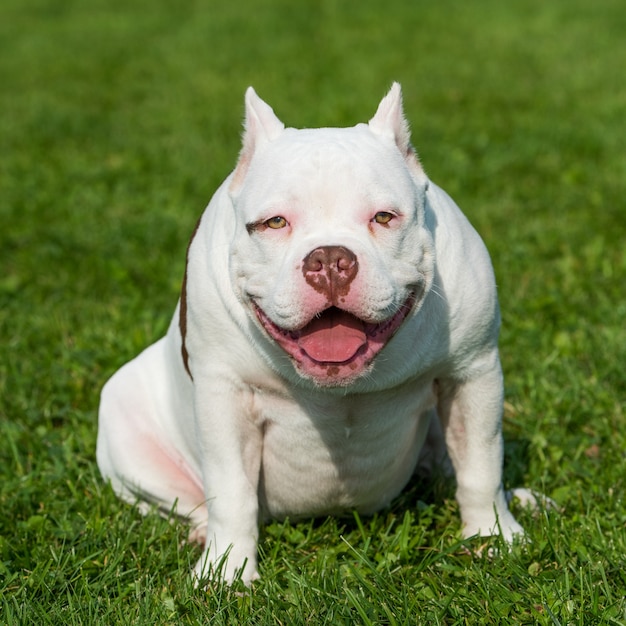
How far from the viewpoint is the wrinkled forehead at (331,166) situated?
268 centimetres

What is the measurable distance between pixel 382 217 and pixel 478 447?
0.93 m

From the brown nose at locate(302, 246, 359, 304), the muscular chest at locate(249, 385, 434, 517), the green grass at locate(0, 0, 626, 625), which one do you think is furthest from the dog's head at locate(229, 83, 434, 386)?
the green grass at locate(0, 0, 626, 625)

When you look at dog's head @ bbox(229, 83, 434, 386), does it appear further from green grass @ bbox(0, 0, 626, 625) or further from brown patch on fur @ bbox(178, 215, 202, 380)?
green grass @ bbox(0, 0, 626, 625)

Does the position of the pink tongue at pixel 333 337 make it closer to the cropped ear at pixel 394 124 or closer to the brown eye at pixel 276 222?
the brown eye at pixel 276 222

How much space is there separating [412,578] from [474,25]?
10.7 m

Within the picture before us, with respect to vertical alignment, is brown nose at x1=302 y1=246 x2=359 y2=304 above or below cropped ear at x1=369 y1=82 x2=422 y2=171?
below

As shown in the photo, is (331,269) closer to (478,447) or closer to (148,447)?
(478,447)

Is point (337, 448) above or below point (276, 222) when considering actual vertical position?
below

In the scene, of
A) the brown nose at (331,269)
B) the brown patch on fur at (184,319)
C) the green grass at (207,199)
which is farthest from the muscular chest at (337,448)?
the brown nose at (331,269)

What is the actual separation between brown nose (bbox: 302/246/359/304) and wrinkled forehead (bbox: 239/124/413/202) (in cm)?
18

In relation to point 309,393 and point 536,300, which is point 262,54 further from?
point 309,393

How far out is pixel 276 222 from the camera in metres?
2.72

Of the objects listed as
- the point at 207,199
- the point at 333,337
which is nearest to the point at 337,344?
the point at 333,337

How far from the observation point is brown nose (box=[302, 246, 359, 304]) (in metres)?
2.56
